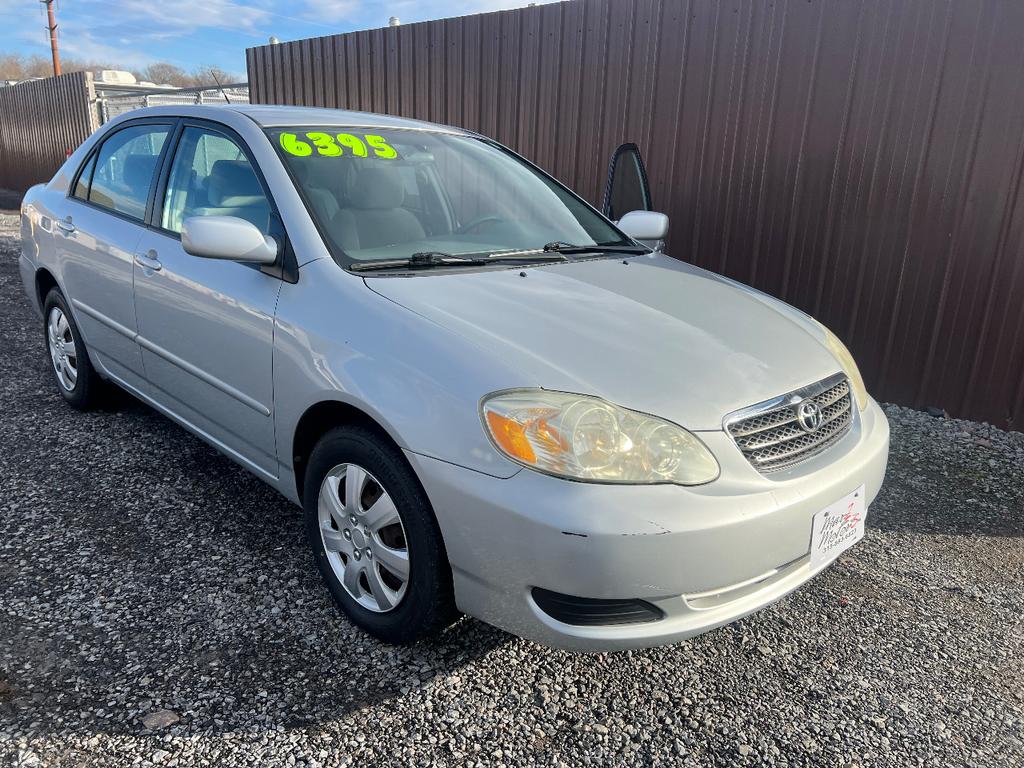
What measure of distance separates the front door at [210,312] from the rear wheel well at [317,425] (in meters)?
0.14

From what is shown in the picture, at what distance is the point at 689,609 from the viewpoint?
6.37 feet

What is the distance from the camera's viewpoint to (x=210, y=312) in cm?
278

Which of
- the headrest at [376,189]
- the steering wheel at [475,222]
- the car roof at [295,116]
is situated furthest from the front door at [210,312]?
the steering wheel at [475,222]

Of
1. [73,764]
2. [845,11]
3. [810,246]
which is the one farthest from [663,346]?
[845,11]

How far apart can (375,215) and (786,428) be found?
1.61 m

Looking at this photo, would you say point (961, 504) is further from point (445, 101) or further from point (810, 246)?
point (445, 101)

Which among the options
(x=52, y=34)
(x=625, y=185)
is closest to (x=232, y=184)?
(x=625, y=185)

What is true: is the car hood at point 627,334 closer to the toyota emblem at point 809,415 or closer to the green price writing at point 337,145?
the toyota emblem at point 809,415

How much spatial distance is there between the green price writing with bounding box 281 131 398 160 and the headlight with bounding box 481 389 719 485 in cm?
147

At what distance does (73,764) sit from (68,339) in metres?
2.88

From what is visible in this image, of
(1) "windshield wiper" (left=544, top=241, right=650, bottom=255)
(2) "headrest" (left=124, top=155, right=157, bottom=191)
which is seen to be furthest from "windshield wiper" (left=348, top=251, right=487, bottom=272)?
(2) "headrest" (left=124, top=155, right=157, bottom=191)

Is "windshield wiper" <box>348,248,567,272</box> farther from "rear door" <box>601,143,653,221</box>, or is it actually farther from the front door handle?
"rear door" <box>601,143,653,221</box>

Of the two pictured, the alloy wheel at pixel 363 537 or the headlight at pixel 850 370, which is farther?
the headlight at pixel 850 370

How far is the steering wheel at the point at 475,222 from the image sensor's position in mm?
2961
